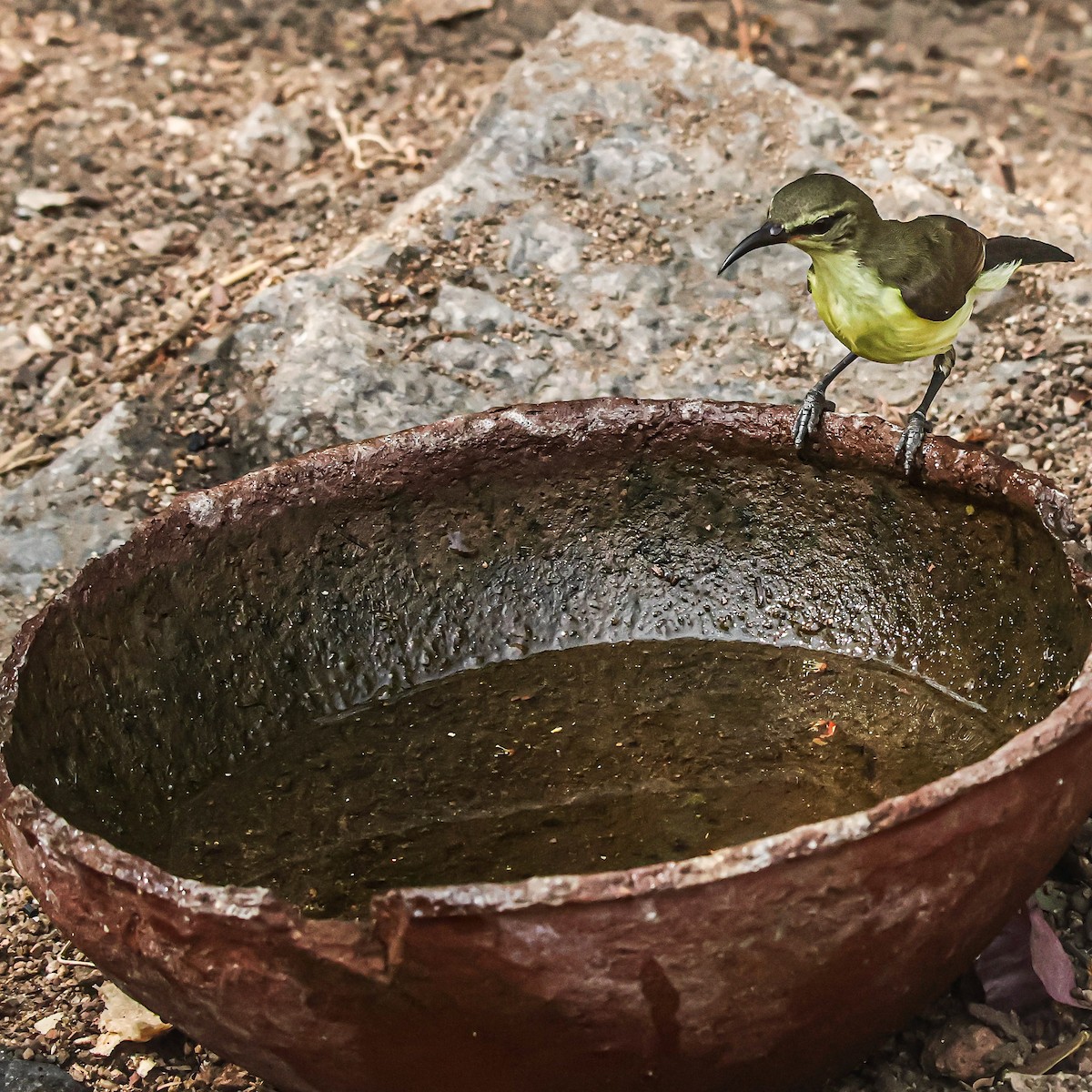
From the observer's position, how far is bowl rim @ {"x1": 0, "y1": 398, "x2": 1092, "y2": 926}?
1.79 metres

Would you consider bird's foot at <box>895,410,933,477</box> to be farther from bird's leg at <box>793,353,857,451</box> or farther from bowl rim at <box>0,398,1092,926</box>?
bird's leg at <box>793,353,857,451</box>

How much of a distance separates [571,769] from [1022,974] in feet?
3.29

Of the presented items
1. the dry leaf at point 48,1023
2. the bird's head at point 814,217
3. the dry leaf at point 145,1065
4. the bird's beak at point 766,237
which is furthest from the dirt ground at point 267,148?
the dry leaf at point 145,1065

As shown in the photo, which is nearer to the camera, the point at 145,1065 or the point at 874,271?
the point at 145,1065

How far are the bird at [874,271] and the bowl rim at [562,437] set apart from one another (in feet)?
0.36

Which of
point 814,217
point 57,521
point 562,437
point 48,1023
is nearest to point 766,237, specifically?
point 814,217

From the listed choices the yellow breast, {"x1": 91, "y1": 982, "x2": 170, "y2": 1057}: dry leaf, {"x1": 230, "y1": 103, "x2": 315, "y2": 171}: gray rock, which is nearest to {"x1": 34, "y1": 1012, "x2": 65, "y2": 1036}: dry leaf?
{"x1": 91, "y1": 982, "x2": 170, "y2": 1057}: dry leaf

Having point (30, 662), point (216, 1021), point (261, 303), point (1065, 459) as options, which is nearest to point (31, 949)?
point (30, 662)

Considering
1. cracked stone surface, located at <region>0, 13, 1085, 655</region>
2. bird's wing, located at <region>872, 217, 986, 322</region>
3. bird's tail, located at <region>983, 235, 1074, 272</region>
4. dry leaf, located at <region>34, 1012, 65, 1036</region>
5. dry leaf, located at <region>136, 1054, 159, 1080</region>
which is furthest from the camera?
cracked stone surface, located at <region>0, 13, 1085, 655</region>

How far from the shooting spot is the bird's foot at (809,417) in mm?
3068

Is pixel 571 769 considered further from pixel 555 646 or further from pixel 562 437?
pixel 562 437

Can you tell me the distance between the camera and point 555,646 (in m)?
3.49

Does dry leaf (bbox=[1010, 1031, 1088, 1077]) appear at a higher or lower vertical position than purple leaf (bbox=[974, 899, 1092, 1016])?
lower

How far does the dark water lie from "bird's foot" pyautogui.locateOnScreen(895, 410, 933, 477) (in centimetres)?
55
